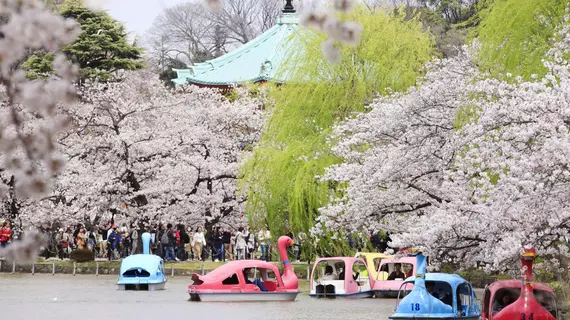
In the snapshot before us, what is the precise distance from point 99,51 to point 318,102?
18596mm

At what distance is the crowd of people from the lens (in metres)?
40.8

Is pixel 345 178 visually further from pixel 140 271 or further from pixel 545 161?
pixel 545 161

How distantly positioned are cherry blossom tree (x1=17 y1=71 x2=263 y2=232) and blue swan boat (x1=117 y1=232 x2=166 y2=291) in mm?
9438

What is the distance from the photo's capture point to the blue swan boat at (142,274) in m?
30.9

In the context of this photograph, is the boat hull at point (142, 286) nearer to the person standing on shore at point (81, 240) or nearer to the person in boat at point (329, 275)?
the person in boat at point (329, 275)

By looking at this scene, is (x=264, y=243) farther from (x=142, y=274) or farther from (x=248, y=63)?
(x=248, y=63)

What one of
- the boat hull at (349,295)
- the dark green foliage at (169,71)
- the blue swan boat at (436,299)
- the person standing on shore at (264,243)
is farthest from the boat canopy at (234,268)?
the dark green foliage at (169,71)

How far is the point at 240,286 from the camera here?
90.2ft

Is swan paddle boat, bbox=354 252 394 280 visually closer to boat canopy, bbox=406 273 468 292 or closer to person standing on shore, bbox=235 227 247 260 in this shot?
boat canopy, bbox=406 273 468 292

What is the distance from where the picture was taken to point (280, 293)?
27.0 m

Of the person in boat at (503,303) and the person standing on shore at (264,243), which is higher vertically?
the person standing on shore at (264,243)

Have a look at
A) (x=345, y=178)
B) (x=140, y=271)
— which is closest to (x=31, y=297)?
(x=140, y=271)

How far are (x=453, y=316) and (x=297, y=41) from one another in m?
16.9

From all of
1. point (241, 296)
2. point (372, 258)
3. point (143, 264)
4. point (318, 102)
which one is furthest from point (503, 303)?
point (318, 102)
